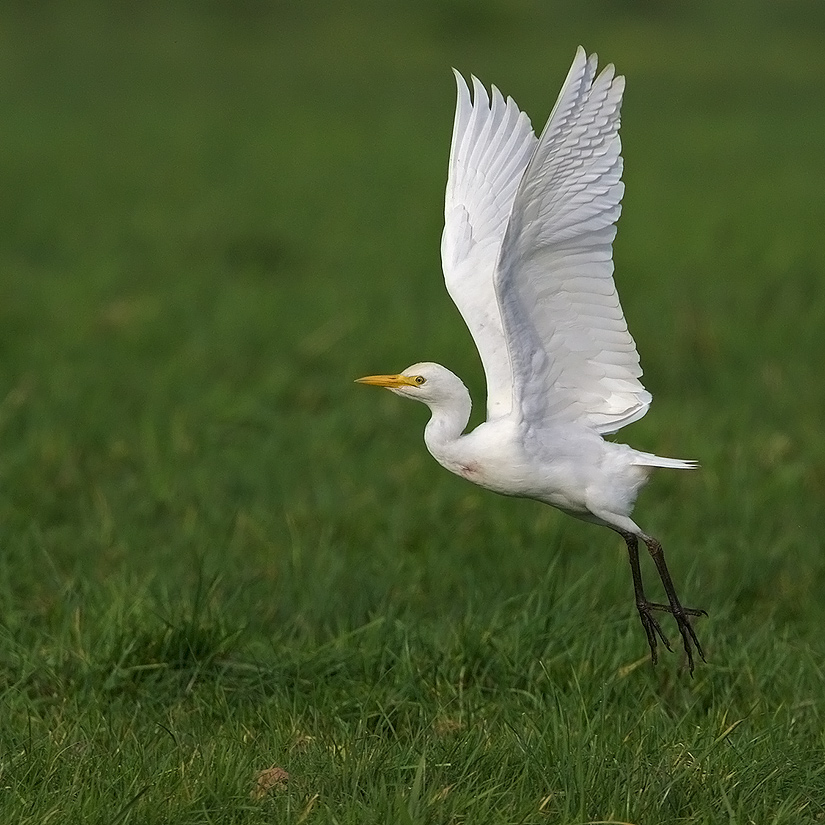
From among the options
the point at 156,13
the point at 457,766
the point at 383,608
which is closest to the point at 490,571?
the point at 383,608

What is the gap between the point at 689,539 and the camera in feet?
19.1

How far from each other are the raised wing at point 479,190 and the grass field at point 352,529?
3.10 feet

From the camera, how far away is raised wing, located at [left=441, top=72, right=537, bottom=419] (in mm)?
4363

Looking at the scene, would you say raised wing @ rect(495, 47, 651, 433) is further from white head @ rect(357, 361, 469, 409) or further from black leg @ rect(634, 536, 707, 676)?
black leg @ rect(634, 536, 707, 676)

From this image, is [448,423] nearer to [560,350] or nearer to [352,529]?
[560,350]

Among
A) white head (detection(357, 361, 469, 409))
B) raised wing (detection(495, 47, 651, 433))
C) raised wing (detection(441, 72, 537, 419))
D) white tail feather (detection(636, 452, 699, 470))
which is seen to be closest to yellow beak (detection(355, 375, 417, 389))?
white head (detection(357, 361, 469, 409))

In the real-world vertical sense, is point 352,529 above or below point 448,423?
below

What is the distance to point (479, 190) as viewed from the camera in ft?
15.1

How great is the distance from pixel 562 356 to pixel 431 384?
39 centimetres

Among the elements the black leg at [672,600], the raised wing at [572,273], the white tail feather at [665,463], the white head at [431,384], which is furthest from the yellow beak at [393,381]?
the black leg at [672,600]

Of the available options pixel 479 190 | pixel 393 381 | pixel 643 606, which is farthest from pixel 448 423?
pixel 479 190

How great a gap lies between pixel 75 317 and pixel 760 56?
19.0m

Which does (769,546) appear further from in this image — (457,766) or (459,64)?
(459,64)

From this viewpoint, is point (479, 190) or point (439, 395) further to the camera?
point (479, 190)
